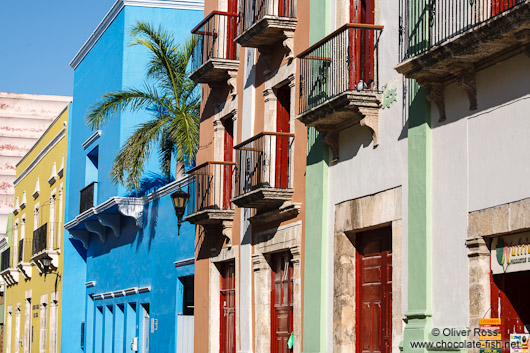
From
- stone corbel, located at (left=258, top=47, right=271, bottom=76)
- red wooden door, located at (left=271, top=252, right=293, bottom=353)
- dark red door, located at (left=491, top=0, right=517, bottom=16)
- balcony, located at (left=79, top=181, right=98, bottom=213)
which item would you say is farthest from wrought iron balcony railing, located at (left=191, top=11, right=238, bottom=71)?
balcony, located at (left=79, top=181, right=98, bottom=213)

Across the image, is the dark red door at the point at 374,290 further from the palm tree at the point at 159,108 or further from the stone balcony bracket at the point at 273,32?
the palm tree at the point at 159,108

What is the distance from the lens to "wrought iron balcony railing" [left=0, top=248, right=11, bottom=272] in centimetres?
4469

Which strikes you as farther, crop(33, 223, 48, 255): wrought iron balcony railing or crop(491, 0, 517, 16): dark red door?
crop(33, 223, 48, 255): wrought iron balcony railing

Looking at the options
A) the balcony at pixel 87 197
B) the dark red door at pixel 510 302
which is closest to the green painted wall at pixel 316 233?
the dark red door at pixel 510 302

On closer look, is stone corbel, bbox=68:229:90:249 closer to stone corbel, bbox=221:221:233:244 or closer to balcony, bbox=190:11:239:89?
balcony, bbox=190:11:239:89

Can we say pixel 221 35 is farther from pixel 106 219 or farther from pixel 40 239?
pixel 40 239

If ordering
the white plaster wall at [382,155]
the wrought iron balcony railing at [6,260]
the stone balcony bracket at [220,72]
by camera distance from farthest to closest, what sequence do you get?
the wrought iron balcony railing at [6,260]
the stone balcony bracket at [220,72]
the white plaster wall at [382,155]

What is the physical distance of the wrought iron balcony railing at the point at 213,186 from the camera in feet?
59.0

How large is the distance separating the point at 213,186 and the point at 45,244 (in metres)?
18.8

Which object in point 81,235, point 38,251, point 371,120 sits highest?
point 371,120

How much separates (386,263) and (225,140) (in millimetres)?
6913

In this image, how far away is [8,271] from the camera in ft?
143

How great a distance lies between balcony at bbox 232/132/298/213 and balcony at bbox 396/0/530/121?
4.03 metres

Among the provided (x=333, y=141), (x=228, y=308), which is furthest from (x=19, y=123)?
(x=333, y=141)
